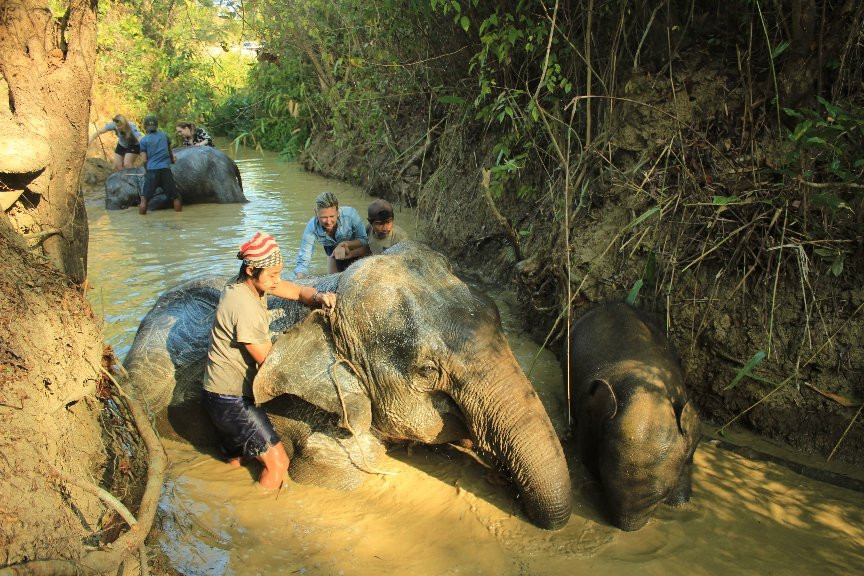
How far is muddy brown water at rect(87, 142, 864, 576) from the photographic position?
3.74 metres

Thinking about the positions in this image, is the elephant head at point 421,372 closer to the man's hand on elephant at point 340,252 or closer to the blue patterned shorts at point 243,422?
the blue patterned shorts at point 243,422

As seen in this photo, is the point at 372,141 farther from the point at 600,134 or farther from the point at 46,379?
the point at 46,379

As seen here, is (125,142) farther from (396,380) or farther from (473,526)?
(473,526)

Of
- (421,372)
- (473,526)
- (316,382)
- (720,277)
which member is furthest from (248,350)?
(720,277)

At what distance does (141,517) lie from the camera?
117 inches

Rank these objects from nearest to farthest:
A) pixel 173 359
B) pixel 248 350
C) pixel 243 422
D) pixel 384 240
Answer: pixel 248 350 → pixel 243 422 → pixel 173 359 → pixel 384 240

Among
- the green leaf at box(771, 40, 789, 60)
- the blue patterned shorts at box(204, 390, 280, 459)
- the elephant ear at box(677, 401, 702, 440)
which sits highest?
the green leaf at box(771, 40, 789, 60)

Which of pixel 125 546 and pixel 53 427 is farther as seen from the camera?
pixel 53 427

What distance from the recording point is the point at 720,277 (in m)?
5.14

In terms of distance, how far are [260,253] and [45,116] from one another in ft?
5.83

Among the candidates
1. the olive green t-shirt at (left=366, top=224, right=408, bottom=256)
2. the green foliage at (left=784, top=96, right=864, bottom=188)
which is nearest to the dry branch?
the olive green t-shirt at (left=366, top=224, right=408, bottom=256)

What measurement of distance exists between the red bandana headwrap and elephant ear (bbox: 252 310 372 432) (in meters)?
0.53

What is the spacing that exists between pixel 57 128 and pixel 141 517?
279cm

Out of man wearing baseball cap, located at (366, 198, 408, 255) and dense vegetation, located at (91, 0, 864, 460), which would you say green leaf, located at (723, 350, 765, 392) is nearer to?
dense vegetation, located at (91, 0, 864, 460)
